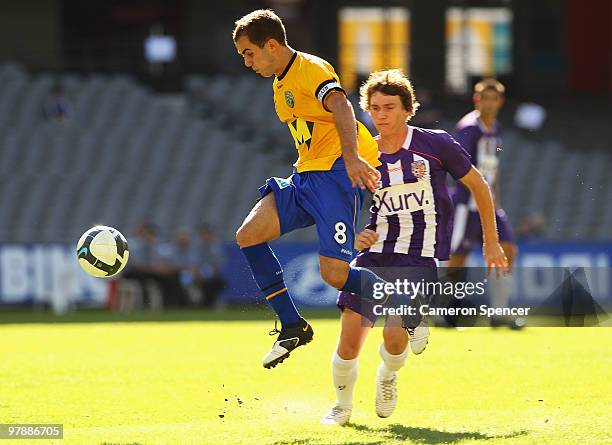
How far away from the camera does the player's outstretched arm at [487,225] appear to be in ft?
23.5

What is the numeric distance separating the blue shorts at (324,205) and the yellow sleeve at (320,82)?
1.40 ft

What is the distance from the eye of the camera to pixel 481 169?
12.6 m

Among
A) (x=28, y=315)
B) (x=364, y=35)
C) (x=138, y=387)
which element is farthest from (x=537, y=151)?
(x=138, y=387)

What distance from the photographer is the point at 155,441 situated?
6.50 m

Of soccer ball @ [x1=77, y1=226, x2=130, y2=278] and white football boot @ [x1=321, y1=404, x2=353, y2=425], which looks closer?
white football boot @ [x1=321, y1=404, x2=353, y2=425]

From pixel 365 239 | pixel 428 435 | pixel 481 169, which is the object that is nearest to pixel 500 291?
pixel 481 169

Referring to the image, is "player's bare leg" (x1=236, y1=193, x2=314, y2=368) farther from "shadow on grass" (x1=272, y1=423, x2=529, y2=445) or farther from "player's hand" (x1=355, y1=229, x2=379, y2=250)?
"shadow on grass" (x1=272, y1=423, x2=529, y2=445)

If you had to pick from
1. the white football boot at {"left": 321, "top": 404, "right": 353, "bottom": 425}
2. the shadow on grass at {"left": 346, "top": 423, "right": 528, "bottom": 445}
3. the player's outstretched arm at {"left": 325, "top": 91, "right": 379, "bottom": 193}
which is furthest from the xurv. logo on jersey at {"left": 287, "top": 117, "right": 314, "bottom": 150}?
the shadow on grass at {"left": 346, "top": 423, "right": 528, "bottom": 445}

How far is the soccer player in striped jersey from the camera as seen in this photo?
24.2ft

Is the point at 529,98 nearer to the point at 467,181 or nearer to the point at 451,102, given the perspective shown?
the point at 451,102

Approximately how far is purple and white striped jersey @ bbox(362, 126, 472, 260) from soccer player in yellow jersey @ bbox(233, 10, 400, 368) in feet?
0.56

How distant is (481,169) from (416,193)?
511 cm

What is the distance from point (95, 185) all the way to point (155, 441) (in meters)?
16.1

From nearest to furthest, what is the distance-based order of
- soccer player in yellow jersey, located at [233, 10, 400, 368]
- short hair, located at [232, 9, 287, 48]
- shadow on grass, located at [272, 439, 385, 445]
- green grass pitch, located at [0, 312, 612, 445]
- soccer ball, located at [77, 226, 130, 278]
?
shadow on grass, located at [272, 439, 385, 445] < green grass pitch, located at [0, 312, 612, 445] < soccer player in yellow jersey, located at [233, 10, 400, 368] < short hair, located at [232, 9, 287, 48] < soccer ball, located at [77, 226, 130, 278]
